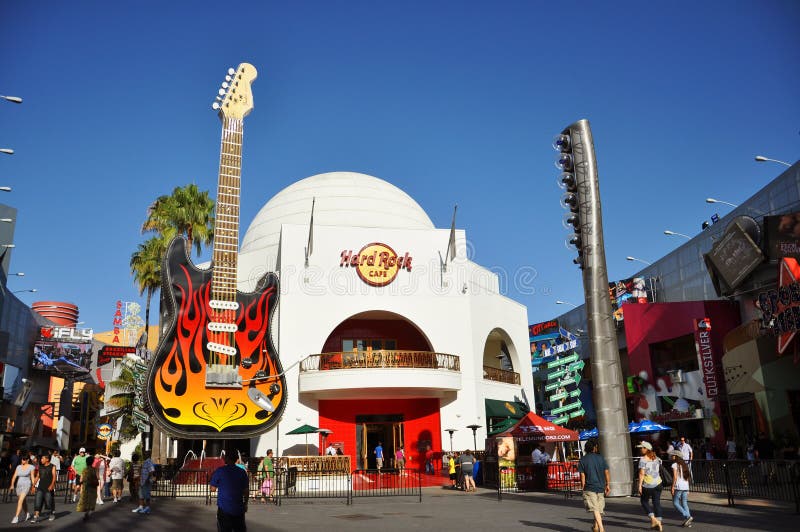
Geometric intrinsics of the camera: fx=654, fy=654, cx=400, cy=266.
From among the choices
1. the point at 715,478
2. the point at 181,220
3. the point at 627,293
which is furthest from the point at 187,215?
the point at 627,293

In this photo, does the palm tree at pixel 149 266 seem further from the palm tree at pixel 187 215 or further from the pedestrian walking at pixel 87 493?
the pedestrian walking at pixel 87 493

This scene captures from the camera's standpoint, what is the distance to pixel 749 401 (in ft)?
103

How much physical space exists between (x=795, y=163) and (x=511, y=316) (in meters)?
15.6

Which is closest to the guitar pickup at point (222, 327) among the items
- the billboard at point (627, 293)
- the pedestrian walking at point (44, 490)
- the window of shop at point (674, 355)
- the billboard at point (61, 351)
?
the pedestrian walking at point (44, 490)

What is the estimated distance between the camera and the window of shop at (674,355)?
122 ft

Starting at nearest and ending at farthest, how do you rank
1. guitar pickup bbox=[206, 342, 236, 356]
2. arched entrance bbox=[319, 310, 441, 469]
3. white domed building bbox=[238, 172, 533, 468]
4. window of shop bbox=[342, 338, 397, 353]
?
guitar pickup bbox=[206, 342, 236, 356]
white domed building bbox=[238, 172, 533, 468]
arched entrance bbox=[319, 310, 441, 469]
window of shop bbox=[342, 338, 397, 353]

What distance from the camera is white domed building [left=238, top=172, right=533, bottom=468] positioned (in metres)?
28.8

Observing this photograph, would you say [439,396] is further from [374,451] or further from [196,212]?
[196,212]

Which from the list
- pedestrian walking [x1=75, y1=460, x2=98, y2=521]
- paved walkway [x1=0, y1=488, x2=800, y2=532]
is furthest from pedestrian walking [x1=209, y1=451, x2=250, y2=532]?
pedestrian walking [x1=75, y1=460, x2=98, y2=521]

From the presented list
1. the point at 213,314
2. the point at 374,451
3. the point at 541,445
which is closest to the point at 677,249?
the point at 541,445

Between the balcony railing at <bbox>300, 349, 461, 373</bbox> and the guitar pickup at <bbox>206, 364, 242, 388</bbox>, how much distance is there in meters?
4.87

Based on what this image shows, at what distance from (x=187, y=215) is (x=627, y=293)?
32.0 metres

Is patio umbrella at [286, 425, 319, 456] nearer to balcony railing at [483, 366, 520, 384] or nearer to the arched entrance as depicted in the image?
the arched entrance

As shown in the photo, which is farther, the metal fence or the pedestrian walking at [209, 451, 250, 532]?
the metal fence
